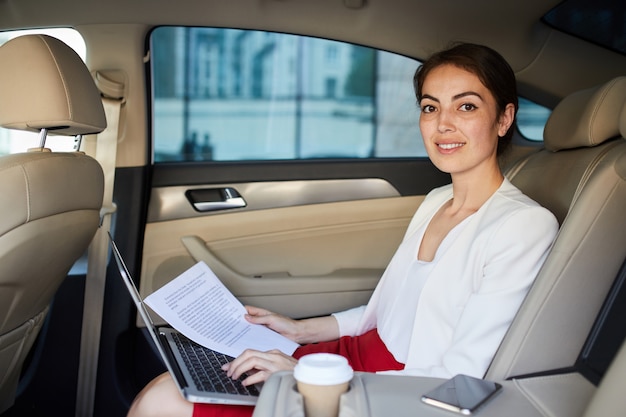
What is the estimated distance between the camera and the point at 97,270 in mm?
2639

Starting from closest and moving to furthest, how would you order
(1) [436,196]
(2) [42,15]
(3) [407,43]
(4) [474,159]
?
(4) [474,159]
(1) [436,196]
(2) [42,15]
(3) [407,43]

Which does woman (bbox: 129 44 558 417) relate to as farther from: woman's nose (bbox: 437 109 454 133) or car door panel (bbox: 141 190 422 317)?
car door panel (bbox: 141 190 422 317)

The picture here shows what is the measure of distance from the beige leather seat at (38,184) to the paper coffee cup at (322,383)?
97cm

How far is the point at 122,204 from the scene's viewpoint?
2.76 metres

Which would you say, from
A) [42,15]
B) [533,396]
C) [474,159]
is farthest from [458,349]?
[42,15]

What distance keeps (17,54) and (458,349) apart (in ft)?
4.35

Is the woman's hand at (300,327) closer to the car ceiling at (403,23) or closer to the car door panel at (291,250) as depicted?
the car door panel at (291,250)

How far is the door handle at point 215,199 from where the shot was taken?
292 centimetres

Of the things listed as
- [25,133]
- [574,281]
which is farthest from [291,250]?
[574,281]

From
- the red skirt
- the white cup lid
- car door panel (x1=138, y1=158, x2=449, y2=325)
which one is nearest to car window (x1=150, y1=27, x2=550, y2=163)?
car door panel (x1=138, y1=158, x2=449, y2=325)

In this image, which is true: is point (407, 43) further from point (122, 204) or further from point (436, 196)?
point (122, 204)

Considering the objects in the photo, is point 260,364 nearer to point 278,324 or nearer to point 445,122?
point 278,324

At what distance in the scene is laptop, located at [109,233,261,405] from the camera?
156 centimetres

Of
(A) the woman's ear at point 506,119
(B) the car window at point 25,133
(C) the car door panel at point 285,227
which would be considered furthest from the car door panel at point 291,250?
(A) the woman's ear at point 506,119
